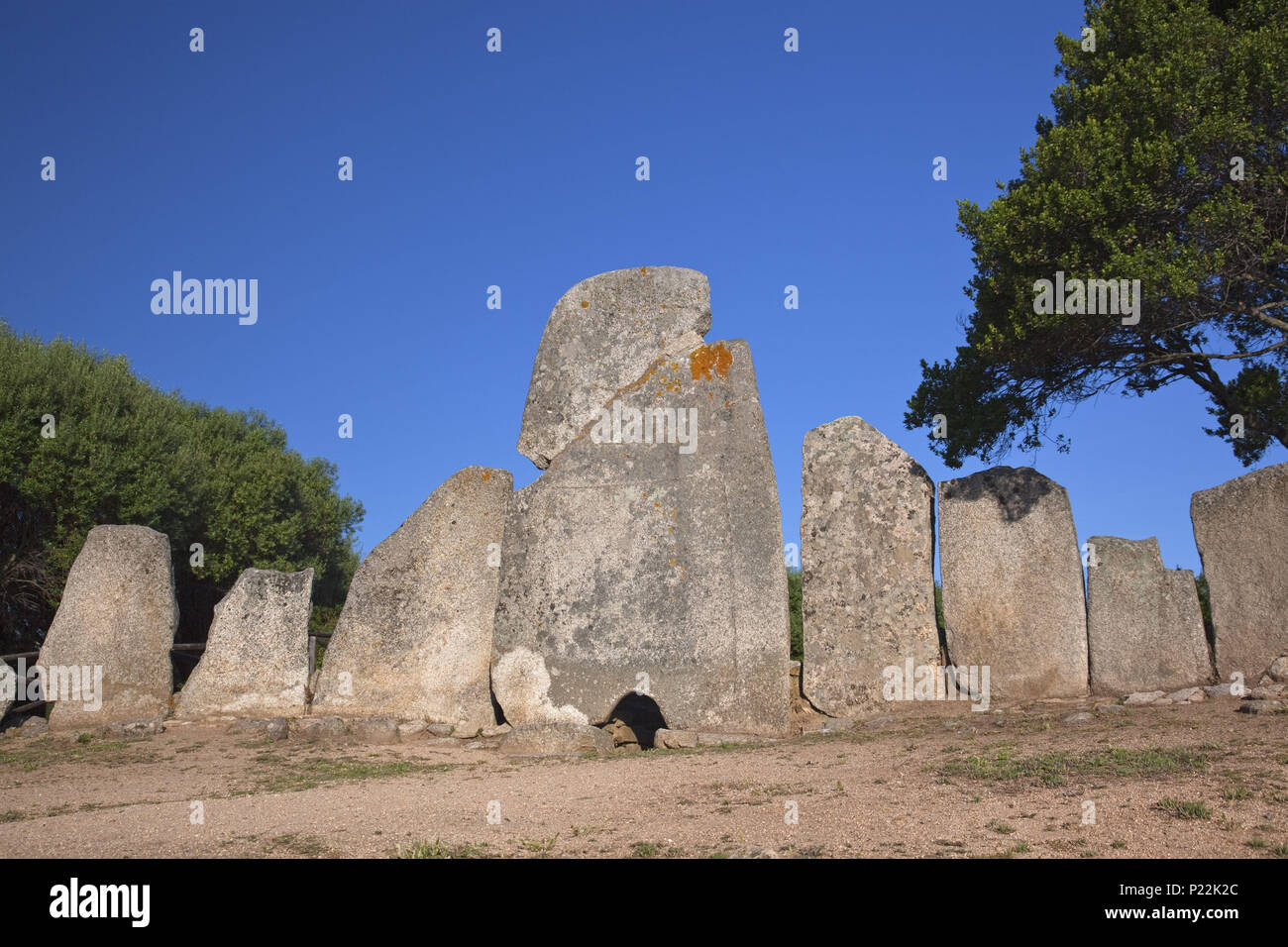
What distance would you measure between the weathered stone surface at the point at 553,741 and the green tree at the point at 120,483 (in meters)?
10.7

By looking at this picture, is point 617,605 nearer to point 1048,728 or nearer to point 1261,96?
point 1048,728

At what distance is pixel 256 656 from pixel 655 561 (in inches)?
234

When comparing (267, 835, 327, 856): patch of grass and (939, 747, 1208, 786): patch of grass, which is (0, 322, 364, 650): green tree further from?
(939, 747, 1208, 786): patch of grass

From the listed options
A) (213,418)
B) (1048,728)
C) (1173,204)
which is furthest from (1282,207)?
(213,418)

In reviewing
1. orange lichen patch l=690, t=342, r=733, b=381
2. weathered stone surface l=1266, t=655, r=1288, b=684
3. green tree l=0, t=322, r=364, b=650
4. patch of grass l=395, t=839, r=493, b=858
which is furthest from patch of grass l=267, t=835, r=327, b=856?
green tree l=0, t=322, r=364, b=650

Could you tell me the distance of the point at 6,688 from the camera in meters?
13.5

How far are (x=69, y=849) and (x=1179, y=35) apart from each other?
44.7 ft

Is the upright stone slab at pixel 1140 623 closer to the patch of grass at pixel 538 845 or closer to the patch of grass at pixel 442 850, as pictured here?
the patch of grass at pixel 538 845

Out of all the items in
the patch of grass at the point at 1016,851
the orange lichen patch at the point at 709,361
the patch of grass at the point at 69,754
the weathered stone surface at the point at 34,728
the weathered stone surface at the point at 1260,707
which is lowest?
the patch of grass at the point at 69,754

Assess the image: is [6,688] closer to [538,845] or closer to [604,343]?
[604,343]

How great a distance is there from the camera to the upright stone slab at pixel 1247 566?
11.9 m

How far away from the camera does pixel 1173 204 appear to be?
12055mm

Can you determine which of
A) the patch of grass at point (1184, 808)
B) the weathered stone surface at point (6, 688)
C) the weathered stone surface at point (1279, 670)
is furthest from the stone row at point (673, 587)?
the patch of grass at point (1184, 808)
